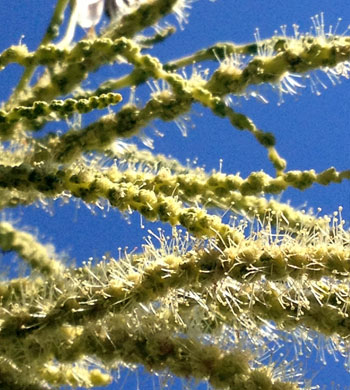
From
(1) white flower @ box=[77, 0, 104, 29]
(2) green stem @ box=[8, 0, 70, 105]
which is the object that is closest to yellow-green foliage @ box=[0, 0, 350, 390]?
(2) green stem @ box=[8, 0, 70, 105]

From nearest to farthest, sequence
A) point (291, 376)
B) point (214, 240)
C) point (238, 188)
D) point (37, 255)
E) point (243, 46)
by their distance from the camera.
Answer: point (214, 240) < point (291, 376) < point (238, 188) < point (37, 255) < point (243, 46)

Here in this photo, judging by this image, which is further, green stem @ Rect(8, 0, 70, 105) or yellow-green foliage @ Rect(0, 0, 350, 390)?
green stem @ Rect(8, 0, 70, 105)

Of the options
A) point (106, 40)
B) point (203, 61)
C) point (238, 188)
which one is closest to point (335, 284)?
point (238, 188)

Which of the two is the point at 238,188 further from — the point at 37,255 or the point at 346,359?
the point at 37,255

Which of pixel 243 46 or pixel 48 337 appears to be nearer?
pixel 48 337

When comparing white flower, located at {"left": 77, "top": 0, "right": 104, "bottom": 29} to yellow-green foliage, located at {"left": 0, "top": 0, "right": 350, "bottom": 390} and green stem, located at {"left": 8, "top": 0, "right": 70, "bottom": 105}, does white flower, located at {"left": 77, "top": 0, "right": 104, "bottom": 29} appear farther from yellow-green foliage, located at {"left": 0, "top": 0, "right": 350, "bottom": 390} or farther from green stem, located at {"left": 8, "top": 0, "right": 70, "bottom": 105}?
yellow-green foliage, located at {"left": 0, "top": 0, "right": 350, "bottom": 390}

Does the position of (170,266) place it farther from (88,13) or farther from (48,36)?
(88,13)

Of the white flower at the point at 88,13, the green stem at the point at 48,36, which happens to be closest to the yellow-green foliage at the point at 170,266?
the green stem at the point at 48,36
